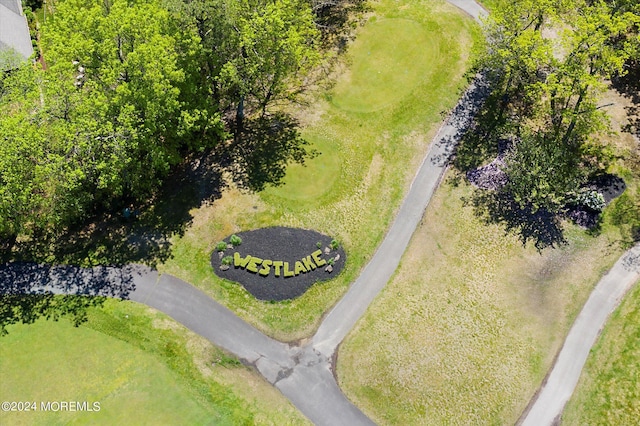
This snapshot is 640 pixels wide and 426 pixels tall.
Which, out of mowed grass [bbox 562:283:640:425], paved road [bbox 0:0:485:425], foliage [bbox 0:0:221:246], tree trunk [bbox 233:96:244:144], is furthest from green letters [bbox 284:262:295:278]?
mowed grass [bbox 562:283:640:425]

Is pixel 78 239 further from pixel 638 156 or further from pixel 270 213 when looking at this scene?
pixel 638 156

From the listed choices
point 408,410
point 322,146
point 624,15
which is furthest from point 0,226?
point 624,15

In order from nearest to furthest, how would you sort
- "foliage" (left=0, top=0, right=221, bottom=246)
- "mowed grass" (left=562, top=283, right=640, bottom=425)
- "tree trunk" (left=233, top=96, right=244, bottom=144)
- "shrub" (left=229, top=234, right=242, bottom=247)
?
"mowed grass" (left=562, top=283, right=640, bottom=425) → "foliage" (left=0, top=0, right=221, bottom=246) → "shrub" (left=229, top=234, right=242, bottom=247) → "tree trunk" (left=233, top=96, right=244, bottom=144)

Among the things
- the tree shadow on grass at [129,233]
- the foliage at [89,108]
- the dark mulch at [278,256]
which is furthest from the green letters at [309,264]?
the foliage at [89,108]

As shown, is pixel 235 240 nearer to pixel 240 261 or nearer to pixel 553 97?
pixel 240 261

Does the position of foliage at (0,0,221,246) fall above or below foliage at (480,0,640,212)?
below

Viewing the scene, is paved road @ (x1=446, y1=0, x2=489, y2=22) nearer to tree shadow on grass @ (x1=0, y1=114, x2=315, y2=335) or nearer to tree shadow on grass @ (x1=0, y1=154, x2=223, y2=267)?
tree shadow on grass @ (x1=0, y1=114, x2=315, y2=335)
